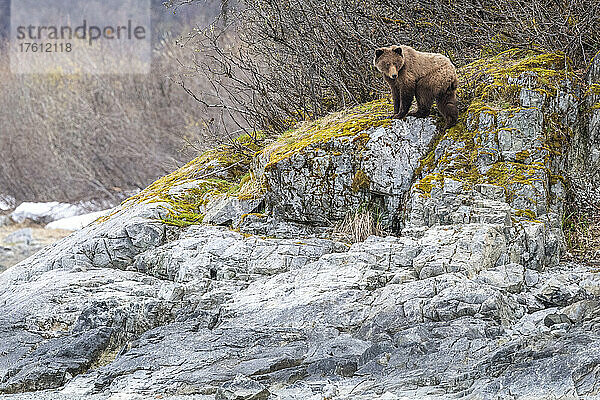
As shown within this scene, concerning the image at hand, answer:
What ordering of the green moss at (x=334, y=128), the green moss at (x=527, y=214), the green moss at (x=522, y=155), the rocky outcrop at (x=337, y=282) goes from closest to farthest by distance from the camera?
the rocky outcrop at (x=337, y=282) → the green moss at (x=527, y=214) → the green moss at (x=522, y=155) → the green moss at (x=334, y=128)

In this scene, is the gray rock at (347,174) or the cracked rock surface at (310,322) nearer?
the cracked rock surface at (310,322)

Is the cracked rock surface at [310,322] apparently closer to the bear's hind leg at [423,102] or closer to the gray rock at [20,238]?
the bear's hind leg at [423,102]

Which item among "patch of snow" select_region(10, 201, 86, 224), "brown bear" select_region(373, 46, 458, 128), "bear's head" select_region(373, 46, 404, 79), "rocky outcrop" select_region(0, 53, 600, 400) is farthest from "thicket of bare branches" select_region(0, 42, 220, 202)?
"bear's head" select_region(373, 46, 404, 79)

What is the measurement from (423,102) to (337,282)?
2137 millimetres

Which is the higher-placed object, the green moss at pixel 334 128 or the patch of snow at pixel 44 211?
the green moss at pixel 334 128

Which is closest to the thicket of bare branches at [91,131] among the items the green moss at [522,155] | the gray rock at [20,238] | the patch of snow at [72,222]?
the patch of snow at [72,222]

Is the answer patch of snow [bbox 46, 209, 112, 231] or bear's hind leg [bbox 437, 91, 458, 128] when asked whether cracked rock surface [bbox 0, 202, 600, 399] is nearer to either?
bear's hind leg [bbox 437, 91, 458, 128]

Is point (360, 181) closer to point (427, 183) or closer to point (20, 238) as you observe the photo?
point (427, 183)

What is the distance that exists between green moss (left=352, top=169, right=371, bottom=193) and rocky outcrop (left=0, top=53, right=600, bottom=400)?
1 centimetres

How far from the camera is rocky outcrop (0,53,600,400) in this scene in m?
3.96

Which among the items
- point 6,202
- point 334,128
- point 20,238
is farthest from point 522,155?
point 6,202

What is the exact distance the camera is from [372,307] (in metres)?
4.66

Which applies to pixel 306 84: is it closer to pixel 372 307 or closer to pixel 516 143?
pixel 516 143

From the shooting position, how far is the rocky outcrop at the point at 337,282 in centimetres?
396
